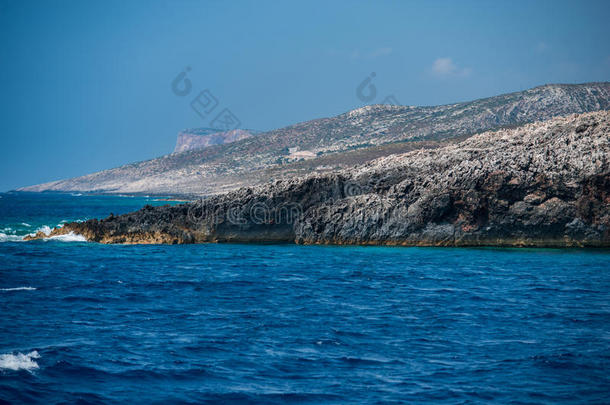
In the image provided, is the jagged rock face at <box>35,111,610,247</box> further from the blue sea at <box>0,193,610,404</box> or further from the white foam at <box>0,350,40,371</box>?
the white foam at <box>0,350,40,371</box>

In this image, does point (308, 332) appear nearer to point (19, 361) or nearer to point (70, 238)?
point (19, 361)

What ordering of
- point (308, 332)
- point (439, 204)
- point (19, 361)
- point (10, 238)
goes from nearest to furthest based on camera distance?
1. point (19, 361)
2. point (308, 332)
3. point (439, 204)
4. point (10, 238)

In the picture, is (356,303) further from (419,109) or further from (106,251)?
(419,109)

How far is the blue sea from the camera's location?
1269 cm

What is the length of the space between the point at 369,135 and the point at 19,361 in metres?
156

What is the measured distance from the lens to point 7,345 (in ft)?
50.4

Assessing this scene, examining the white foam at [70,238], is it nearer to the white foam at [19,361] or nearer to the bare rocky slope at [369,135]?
the white foam at [19,361]

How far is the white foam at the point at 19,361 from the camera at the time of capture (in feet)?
45.0

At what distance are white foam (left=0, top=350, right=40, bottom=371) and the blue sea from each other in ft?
0.14

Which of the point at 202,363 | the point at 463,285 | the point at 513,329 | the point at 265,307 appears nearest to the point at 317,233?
the point at 463,285

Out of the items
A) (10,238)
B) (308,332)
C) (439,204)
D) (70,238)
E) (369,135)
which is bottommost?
(308,332)

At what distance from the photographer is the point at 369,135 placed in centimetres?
16688

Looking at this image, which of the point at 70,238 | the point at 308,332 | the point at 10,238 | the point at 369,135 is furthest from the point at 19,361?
the point at 369,135

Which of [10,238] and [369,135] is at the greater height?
[369,135]
